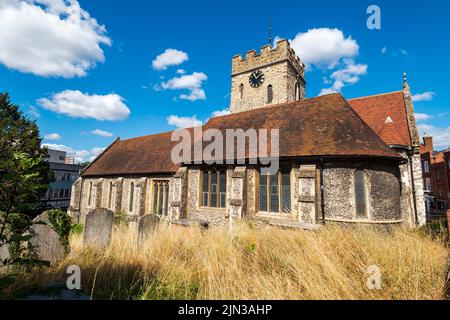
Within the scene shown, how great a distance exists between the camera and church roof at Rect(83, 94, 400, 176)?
1027 centimetres

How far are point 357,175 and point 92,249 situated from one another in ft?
33.8

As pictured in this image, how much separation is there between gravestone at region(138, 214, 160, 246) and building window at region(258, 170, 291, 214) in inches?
237

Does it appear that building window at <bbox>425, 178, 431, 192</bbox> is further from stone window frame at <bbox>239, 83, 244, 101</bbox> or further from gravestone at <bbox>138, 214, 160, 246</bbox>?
gravestone at <bbox>138, 214, 160, 246</bbox>

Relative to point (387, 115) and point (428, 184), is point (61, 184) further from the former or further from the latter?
point (428, 184)

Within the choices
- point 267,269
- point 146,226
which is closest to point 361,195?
point 267,269

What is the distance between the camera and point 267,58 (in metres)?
25.1

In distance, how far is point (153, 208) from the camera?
16.6m

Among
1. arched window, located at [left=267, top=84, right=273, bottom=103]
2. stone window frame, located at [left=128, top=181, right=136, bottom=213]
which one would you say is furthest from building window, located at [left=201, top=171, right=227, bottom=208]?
arched window, located at [left=267, top=84, right=273, bottom=103]

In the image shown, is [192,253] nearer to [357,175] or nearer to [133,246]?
[133,246]

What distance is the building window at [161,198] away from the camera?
52.7ft

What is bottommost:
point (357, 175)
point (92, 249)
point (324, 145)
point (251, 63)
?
point (92, 249)

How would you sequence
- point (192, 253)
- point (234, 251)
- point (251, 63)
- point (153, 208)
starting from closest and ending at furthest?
1. point (234, 251)
2. point (192, 253)
3. point (153, 208)
4. point (251, 63)

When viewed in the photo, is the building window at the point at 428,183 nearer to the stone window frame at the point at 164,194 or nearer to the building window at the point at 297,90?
the building window at the point at 297,90
